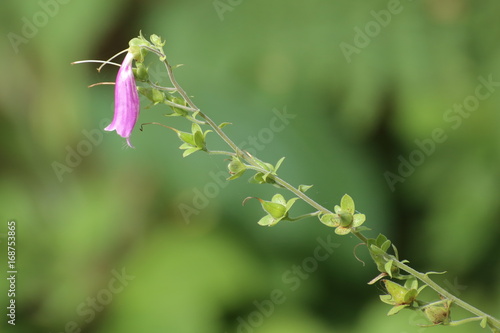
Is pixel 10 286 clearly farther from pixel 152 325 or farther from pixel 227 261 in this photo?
pixel 227 261

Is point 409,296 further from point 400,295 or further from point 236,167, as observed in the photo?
point 236,167

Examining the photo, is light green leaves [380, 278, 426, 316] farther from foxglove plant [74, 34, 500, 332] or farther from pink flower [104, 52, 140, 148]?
pink flower [104, 52, 140, 148]

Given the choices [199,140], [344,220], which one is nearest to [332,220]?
[344,220]

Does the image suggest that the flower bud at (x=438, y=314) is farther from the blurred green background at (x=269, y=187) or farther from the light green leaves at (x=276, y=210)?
the blurred green background at (x=269, y=187)

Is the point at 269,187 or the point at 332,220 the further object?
the point at 269,187

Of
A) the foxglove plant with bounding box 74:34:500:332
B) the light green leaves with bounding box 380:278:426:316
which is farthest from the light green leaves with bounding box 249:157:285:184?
→ the light green leaves with bounding box 380:278:426:316

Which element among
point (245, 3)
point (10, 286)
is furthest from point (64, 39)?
point (10, 286)

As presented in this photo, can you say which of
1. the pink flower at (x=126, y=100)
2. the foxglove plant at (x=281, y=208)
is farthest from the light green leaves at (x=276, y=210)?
A: the pink flower at (x=126, y=100)
